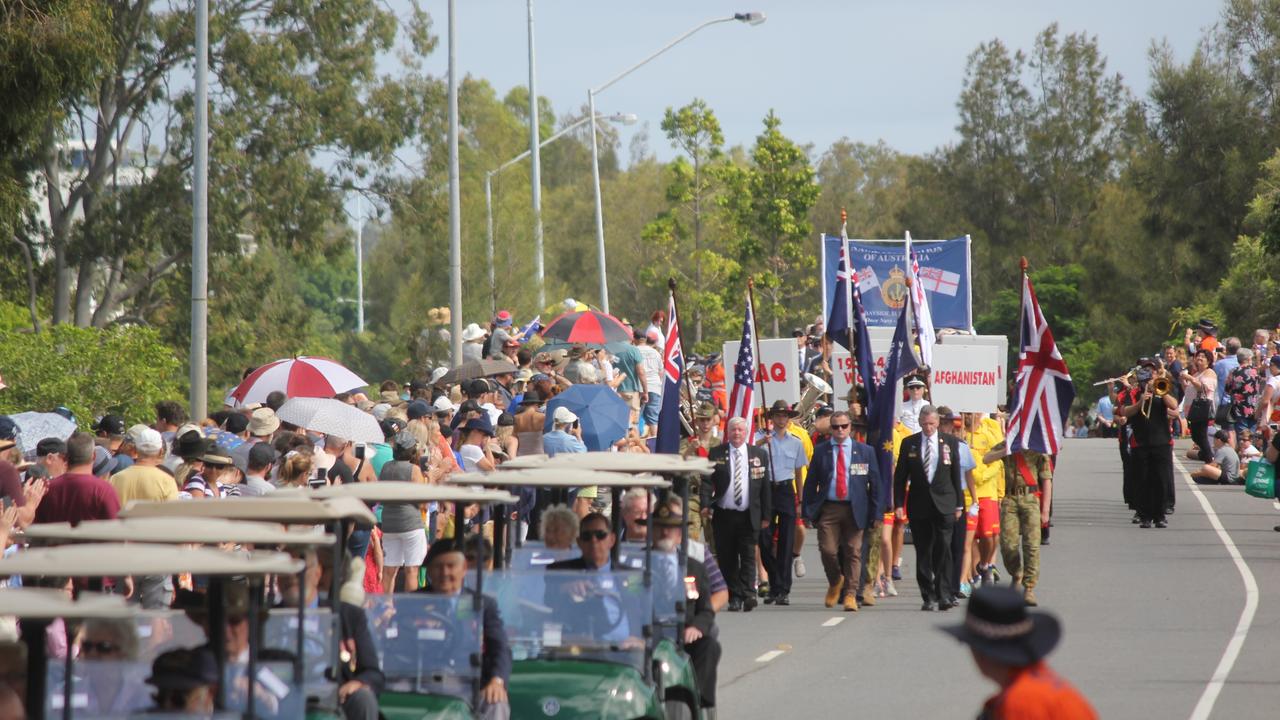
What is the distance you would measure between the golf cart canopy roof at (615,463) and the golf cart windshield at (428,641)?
2104mm

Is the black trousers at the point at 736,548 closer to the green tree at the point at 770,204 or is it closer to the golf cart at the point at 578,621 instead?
the golf cart at the point at 578,621

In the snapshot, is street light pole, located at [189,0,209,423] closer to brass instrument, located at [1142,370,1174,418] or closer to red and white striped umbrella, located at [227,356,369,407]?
red and white striped umbrella, located at [227,356,369,407]

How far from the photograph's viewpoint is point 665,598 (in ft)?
33.7

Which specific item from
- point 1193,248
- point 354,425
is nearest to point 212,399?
point 1193,248

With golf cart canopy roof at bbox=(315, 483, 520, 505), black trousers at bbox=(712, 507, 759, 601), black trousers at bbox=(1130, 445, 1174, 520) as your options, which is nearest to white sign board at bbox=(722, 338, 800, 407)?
black trousers at bbox=(1130, 445, 1174, 520)

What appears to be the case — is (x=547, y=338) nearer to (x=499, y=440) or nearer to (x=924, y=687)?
(x=499, y=440)

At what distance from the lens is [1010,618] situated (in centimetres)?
528

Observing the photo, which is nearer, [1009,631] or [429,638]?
[1009,631]

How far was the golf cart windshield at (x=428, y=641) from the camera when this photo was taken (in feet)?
28.5

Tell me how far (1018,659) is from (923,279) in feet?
84.3

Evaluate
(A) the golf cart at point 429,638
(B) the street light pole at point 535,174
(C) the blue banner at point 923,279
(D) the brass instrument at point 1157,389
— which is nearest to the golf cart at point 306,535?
(A) the golf cart at point 429,638

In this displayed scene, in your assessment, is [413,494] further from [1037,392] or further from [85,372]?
[85,372]

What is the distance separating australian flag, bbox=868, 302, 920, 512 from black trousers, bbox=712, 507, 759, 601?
4.30ft

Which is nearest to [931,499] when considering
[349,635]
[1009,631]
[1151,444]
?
[1151,444]
